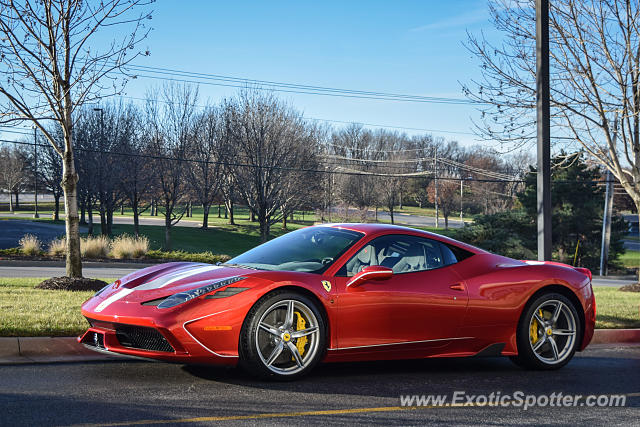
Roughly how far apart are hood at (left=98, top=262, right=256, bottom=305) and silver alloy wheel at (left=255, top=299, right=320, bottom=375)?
44 cm

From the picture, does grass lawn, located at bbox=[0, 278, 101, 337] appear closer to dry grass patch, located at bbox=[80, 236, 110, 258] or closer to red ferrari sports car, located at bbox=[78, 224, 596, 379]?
red ferrari sports car, located at bbox=[78, 224, 596, 379]

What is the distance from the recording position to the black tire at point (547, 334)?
6836mm

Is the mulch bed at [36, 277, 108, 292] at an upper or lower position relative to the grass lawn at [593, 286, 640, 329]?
upper

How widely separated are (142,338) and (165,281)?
2.12 ft

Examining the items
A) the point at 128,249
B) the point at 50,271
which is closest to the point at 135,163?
the point at 128,249

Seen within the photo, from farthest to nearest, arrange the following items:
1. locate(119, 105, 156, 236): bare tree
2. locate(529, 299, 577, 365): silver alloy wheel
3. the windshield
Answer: locate(119, 105, 156, 236): bare tree, locate(529, 299, 577, 365): silver alloy wheel, the windshield

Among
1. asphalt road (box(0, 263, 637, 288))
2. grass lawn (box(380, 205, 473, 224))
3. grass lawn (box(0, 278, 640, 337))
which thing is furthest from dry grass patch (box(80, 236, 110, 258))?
grass lawn (box(380, 205, 473, 224))

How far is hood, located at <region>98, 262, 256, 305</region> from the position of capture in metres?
5.71

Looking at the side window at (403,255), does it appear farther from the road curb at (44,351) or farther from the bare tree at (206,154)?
the bare tree at (206,154)

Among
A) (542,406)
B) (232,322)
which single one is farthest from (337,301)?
(542,406)

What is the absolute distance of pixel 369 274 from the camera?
5.99m

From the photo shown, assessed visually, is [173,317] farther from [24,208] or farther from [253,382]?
[24,208]

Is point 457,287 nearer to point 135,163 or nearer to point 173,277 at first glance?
point 173,277

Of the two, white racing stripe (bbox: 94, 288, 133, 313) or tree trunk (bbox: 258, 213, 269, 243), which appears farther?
tree trunk (bbox: 258, 213, 269, 243)
